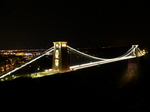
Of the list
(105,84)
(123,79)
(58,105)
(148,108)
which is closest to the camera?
(148,108)

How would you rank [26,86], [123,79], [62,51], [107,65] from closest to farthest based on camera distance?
1. [26,86]
2. [62,51]
3. [123,79]
4. [107,65]

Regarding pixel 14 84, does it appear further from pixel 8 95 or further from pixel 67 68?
pixel 67 68

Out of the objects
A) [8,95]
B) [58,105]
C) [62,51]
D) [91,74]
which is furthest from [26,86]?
[91,74]

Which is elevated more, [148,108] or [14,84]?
[14,84]

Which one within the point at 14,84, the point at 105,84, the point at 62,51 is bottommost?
the point at 105,84

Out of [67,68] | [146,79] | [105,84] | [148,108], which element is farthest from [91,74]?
[148,108]

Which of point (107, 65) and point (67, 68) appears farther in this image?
point (107, 65)
